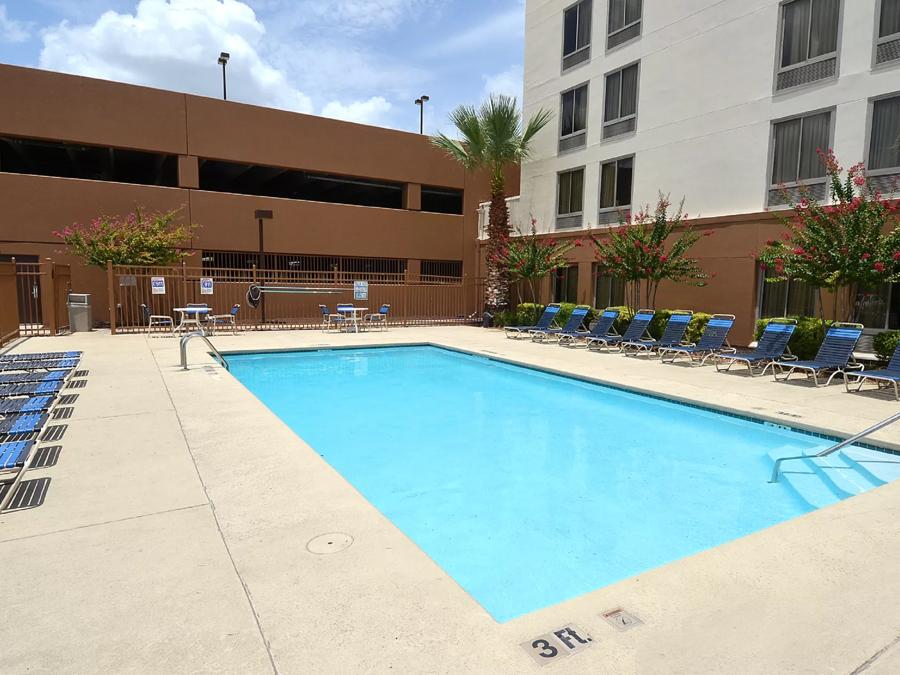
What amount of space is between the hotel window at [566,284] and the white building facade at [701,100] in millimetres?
1566

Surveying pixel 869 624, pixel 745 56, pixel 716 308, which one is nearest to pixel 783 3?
pixel 745 56

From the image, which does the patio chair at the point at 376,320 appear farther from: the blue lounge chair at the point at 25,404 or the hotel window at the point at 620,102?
the blue lounge chair at the point at 25,404

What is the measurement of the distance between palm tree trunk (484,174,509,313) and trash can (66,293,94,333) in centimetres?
1275

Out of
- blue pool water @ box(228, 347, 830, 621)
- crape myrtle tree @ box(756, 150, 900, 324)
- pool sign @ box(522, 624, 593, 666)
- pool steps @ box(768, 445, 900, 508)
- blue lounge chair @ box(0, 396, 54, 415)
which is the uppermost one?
crape myrtle tree @ box(756, 150, 900, 324)

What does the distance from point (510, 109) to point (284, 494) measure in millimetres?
17410

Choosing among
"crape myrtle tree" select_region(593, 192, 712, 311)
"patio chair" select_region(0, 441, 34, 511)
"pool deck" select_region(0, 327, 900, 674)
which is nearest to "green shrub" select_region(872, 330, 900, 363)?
"crape myrtle tree" select_region(593, 192, 712, 311)

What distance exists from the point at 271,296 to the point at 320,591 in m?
18.1

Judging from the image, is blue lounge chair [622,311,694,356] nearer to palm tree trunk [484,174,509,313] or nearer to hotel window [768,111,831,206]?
hotel window [768,111,831,206]

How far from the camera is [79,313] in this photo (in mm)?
15461

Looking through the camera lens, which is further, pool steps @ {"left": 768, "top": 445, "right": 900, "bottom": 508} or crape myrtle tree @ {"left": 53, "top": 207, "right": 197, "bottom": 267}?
crape myrtle tree @ {"left": 53, "top": 207, "right": 197, "bottom": 267}

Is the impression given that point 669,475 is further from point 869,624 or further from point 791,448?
point 869,624

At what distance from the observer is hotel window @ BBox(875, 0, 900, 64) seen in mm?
10773

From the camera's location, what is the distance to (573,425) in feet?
24.2

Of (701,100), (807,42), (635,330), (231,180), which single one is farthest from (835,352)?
(231,180)
